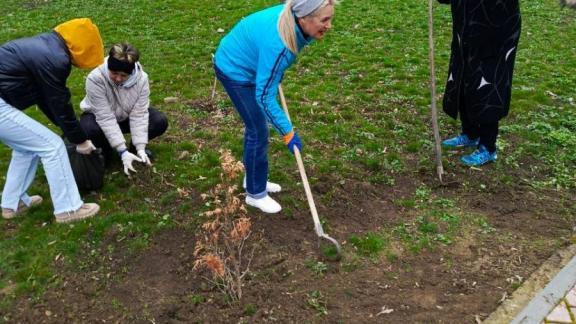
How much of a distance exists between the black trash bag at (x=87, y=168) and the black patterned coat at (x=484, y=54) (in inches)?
130

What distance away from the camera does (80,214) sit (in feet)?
14.0

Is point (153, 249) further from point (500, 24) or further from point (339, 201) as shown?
point (500, 24)

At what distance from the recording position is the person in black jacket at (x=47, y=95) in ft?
12.3

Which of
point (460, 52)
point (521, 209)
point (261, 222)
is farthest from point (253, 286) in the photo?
point (460, 52)

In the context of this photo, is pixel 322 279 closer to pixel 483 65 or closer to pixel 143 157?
pixel 143 157

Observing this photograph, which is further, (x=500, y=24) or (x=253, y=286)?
(x=500, y=24)

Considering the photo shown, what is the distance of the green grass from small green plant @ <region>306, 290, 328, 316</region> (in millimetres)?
18

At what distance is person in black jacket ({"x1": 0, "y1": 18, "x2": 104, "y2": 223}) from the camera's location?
147 inches

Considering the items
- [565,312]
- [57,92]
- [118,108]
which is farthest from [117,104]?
[565,312]

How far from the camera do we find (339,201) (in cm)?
449

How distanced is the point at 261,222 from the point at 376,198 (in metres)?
1.05

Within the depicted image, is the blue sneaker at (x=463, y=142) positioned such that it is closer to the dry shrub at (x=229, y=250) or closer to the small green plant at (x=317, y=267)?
the small green plant at (x=317, y=267)

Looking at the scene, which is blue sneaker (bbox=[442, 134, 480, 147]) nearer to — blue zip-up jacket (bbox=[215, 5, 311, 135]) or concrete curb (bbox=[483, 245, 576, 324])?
concrete curb (bbox=[483, 245, 576, 324])

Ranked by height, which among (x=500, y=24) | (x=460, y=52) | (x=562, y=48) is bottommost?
(x=562, y=48)
